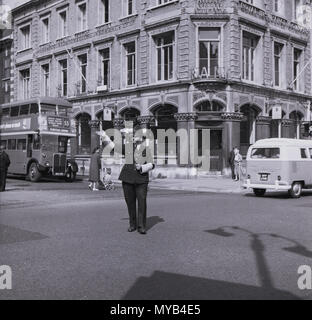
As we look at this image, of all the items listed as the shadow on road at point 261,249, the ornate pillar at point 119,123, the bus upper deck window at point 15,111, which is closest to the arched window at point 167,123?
the ornate pillar at point 119,123

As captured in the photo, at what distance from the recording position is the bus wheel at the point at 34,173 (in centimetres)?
2298

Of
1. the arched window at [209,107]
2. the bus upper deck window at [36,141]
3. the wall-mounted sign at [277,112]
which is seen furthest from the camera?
the wall-mounted sign at [277,112]

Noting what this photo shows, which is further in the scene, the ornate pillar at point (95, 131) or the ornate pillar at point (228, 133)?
the ornate pillar at point (95, 131)

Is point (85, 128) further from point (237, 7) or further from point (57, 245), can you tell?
point (57, 245)

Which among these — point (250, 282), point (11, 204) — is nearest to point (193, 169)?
point (11, 204)

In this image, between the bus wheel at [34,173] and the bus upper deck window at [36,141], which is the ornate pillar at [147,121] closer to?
the bus upper deck window at [36,141]

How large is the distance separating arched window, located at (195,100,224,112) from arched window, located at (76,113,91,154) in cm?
973

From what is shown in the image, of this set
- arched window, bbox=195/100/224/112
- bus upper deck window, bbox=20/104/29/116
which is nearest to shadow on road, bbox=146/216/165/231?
bus upper deck window, bbox=20/104/29/116

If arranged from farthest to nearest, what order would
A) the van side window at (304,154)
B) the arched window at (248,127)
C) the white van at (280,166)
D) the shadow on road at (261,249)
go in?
the arched window at (248,127)
the van side window at (304,154)
the white van at (280,166)
the shadow on road at (261,249)

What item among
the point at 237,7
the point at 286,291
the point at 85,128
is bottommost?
the point at 286,291

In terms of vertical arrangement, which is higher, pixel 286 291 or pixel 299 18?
pixel 299 18

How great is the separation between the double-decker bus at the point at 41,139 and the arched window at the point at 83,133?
7.77 metres
